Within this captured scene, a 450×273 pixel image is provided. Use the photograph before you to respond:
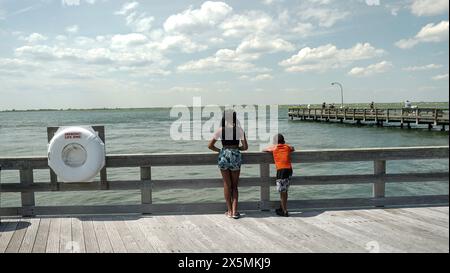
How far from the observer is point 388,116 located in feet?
137

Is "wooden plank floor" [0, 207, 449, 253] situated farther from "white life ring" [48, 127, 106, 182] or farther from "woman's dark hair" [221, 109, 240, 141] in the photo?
"woman's dark hair" [221, 109, 240, 141]

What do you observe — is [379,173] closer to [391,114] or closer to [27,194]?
[27,194]

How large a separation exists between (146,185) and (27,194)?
1.50 m

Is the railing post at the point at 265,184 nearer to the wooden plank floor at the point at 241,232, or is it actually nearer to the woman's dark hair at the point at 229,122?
the wooden plank floor at the point at 241,232

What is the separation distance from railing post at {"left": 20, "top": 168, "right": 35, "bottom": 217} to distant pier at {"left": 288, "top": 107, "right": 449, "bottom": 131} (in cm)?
2436

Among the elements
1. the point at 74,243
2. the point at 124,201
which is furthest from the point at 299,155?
the point at 124,201

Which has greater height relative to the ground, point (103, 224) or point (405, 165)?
point (103, 224)

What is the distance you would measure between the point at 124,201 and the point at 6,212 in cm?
679
